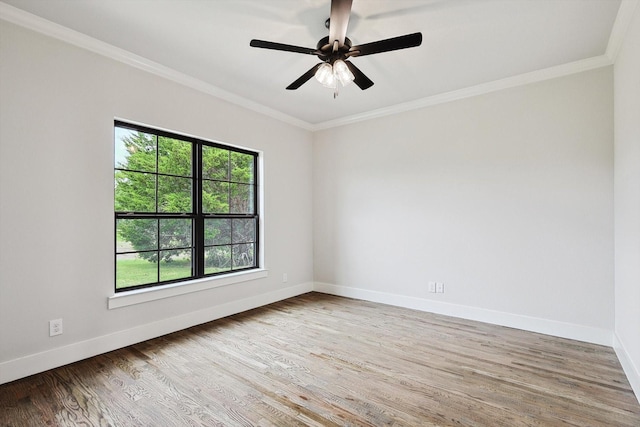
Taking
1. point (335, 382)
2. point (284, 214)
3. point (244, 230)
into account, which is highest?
point (284, 214)

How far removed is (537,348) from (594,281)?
88cm

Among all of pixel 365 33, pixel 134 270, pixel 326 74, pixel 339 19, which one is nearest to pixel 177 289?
pixel 134 270

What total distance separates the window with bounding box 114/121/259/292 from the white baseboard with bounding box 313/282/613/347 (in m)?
1.70

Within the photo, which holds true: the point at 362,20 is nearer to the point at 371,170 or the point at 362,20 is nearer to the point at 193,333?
the point at 371,170

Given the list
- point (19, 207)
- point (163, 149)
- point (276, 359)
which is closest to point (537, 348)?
point (276, 359)

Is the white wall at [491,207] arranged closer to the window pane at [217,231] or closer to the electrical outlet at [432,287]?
the electrical outlet at [432,287]

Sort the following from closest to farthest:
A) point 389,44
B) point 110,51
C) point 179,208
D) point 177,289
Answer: point 389,44
point 110,51
point 177,289
point 179,208

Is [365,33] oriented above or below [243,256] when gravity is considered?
above

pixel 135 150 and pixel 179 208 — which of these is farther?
pixel 179 208

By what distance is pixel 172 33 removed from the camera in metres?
2.61

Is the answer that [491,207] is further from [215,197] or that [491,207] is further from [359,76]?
[215,197]

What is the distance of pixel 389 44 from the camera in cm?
208

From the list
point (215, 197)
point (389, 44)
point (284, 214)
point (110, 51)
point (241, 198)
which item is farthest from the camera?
point (284, 214)

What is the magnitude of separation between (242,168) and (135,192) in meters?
1.41
